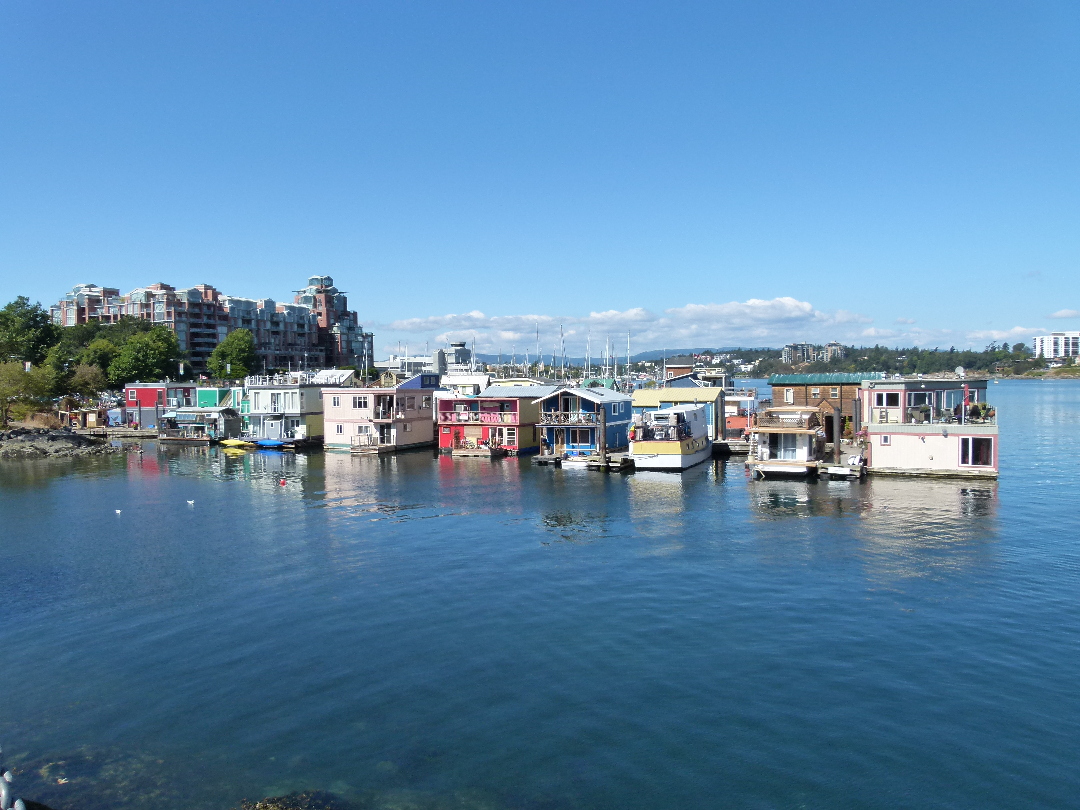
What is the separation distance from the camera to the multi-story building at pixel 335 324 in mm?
173625

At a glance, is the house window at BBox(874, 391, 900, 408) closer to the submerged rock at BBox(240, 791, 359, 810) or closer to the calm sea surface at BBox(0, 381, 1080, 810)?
the calm sea surface at BBox(0, 381, 1080, 810)

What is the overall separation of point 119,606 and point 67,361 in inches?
3810

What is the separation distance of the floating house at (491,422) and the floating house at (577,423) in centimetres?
368

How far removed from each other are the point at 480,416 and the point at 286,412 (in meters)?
20.4

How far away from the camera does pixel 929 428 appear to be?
1778 inches

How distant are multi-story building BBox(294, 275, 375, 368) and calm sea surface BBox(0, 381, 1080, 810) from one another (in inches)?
5503

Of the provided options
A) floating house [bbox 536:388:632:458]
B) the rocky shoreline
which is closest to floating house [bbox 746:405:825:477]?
floating house [bbox 536:388:632:458]

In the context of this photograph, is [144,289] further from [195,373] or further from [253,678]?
[253,678]

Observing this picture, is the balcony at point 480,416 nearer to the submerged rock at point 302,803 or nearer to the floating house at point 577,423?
the floating house at point 577,423

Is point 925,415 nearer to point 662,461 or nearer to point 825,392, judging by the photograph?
point 825,392

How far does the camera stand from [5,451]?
68.2 meters

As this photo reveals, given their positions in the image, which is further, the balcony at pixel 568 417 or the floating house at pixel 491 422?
the floating house at pixel 491 422

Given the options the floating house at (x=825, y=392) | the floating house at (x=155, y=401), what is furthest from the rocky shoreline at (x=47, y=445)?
the floating house at (x=825, y=392)

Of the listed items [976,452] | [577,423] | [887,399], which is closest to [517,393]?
[577,423]
